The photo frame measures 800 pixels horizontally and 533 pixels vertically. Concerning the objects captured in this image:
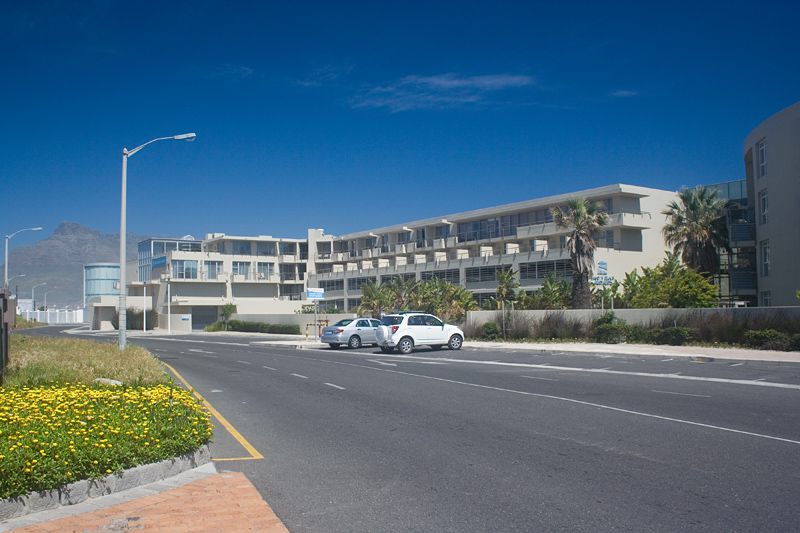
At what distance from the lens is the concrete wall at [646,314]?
30.2 metres

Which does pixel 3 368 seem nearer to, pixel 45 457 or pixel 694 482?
pixel 45 457

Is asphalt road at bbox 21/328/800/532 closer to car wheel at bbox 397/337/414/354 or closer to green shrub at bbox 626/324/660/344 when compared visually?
car wheel at bbox 397/337/414/354

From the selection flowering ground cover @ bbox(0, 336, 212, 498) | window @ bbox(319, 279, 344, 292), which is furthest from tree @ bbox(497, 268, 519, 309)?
flowering ground cover @ bbox(0, 336, 212, 498)

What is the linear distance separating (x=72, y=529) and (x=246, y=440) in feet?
15.8

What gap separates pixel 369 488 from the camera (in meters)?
8.16

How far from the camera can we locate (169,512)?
7047 millimetres

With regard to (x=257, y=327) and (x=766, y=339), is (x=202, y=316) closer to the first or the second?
(x=257, y=327)

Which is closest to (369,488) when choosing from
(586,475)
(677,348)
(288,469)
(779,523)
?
(288,469)

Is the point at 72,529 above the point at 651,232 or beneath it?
beneath

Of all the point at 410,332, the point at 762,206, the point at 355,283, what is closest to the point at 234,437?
the point at 410,332

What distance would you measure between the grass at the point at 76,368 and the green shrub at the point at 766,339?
2255 cm

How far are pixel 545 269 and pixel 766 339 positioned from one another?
102 feet

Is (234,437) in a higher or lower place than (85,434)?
lower

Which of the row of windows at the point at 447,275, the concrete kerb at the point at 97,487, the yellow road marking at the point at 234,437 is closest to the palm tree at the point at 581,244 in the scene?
the row of windows at the point at 447,275
